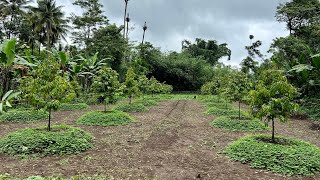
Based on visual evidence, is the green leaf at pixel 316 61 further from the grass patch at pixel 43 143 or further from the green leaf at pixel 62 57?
the green leaf at pixel 62 57

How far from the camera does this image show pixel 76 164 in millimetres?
7043

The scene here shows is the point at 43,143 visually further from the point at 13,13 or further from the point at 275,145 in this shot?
the point at 13,13

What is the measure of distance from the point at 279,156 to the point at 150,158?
3132 millimetres

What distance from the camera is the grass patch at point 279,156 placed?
693 centimetres

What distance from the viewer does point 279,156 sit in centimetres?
738

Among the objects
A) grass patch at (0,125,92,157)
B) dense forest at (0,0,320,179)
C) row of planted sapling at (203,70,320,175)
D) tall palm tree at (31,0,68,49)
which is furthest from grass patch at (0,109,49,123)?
tall palm tree at (31,0,68,49)

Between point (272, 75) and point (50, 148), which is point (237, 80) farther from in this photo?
point (50, 148)

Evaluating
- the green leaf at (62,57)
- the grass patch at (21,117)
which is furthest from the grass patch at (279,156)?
the green leaf at (62,57)

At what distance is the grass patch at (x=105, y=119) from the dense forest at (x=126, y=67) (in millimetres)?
1331

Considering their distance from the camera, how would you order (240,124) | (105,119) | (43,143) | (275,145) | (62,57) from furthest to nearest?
(62,57), (105,119), (240,124), (43,143), (275,145)

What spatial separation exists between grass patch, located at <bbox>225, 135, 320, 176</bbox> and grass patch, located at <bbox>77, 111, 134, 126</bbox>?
5517mm

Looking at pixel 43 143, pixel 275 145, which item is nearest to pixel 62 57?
pixel 43 143

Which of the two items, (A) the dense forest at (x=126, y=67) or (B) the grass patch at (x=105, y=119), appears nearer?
(A) the dense forest at (x=126, y=67)

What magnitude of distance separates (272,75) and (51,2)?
2837cm
